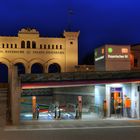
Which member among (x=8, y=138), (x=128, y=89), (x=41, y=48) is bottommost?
(x=8, y=138)

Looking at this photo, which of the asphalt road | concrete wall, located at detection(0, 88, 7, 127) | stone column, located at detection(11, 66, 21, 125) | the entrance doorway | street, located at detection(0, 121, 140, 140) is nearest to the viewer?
the asphalt road

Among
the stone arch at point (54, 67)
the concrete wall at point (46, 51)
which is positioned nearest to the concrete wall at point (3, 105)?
the concrete wall at point (46, 51)

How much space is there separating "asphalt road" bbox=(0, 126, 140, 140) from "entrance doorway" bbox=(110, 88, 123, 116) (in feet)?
24.3

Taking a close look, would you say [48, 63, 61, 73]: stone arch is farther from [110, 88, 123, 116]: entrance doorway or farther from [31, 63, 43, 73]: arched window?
[110, 88, 123, 116]: entrance doorway

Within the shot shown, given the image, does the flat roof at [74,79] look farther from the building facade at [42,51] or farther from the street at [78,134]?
the building facade at [42,51]

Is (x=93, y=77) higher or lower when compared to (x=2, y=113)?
higher

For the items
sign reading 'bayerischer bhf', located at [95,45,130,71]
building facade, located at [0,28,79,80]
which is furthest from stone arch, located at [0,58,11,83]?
sign reading 'bayerischer bhf', located at [95,45,130,71]

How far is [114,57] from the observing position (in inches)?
1682

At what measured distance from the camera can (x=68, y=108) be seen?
3853cm

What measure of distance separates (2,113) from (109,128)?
343 inches

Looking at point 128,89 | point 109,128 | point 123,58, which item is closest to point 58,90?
point 123,58

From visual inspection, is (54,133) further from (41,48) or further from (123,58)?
(41,48)

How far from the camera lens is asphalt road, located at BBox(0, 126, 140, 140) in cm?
2070

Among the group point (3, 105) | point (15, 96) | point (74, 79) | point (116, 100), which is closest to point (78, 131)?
point (15, 96)
